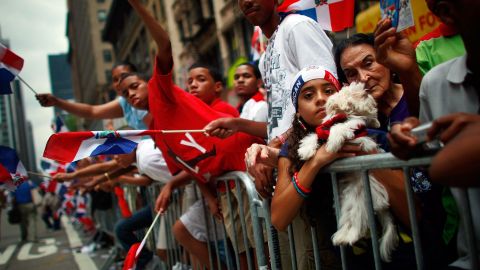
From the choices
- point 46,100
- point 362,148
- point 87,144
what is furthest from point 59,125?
point 362,148

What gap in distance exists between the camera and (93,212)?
11453 mm

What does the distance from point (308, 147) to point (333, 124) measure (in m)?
0.16

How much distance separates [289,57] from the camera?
272 cm

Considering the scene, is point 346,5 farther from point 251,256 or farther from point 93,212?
point 93,212

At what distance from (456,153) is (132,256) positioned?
8.97ft

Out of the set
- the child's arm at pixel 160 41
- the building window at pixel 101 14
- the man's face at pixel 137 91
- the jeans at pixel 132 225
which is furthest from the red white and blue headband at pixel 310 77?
the building window at pixel 101 14

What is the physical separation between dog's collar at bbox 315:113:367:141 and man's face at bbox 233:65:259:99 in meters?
2.78

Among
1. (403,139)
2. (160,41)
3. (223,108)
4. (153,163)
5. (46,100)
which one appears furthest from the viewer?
(46,100)

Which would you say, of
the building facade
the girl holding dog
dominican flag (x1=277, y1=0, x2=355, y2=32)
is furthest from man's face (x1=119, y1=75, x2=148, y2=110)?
the building facade

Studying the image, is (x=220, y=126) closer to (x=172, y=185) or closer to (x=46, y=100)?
(x=172, y=185)

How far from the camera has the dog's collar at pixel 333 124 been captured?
193cm

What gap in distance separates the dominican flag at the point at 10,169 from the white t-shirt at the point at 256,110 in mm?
1883

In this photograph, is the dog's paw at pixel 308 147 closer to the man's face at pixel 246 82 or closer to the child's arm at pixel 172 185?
the child's arm at pixel 172 185

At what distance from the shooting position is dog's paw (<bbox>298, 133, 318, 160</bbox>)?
6.73 feet
